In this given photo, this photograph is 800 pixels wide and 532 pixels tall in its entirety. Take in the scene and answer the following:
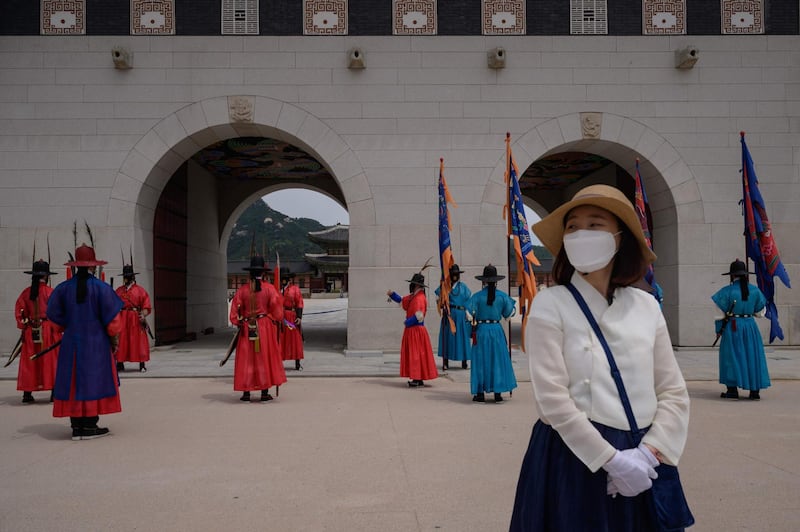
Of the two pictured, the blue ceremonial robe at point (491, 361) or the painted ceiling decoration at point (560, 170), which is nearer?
the blue ceremonial robe at point (491, 361)

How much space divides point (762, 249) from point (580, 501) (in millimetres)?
7550

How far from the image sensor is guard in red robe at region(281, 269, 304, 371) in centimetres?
977

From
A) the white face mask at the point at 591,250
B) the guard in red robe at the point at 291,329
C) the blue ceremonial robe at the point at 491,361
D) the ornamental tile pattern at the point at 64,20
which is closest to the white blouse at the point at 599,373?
the white face mask at the point at 591,250

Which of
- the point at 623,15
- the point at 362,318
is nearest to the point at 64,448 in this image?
the point at 362,318

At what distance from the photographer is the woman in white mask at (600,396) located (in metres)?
1.96

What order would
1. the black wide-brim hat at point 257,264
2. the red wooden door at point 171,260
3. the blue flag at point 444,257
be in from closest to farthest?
the black wide-brim hat at point 257,264 < the blue flag at point 444,257 < the red wooden door at point 171,260

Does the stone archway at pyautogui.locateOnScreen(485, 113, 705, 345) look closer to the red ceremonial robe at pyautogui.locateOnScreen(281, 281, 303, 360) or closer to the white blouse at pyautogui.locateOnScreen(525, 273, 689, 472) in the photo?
the red ceremonial robe at pyautogui.locateOnScreen(281, 281, 303, 360)

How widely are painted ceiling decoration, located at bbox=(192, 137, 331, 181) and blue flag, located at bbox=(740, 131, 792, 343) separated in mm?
9253

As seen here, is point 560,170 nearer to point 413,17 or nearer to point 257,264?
point 413,17

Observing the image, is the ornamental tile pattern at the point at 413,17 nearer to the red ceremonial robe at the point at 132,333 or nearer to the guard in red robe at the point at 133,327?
the guard in red robe at the point at 133,327

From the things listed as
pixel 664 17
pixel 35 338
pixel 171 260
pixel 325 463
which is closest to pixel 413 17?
pixel 664 17

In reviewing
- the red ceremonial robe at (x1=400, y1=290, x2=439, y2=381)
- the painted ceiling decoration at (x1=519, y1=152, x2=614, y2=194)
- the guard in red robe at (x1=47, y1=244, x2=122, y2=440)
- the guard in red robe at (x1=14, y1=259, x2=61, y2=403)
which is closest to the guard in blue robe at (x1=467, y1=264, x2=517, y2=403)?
the red ceremonial robe at (x1=400, y1=290, x2=439, y2=381)

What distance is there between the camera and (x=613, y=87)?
12.0 metres

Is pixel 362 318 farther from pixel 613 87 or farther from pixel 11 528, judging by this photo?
pixel 11 528
